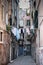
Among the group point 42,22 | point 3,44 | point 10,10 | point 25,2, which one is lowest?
point 3,44

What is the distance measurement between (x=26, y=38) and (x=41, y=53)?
36034mm

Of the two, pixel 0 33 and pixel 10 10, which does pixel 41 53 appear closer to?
pixel 0 33

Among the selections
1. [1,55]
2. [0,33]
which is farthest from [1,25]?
[1,55]

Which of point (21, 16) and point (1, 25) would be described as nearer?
point (1, 25)

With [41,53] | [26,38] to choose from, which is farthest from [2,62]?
[26,38]

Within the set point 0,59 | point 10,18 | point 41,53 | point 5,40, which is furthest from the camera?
point 10,18

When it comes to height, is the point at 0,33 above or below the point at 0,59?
above

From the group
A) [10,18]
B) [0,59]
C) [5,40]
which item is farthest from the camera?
[10,18]

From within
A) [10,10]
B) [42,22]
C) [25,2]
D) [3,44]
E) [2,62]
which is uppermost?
[25,2]

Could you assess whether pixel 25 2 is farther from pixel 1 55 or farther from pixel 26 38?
pixel 1 55

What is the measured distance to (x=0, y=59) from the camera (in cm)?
2247

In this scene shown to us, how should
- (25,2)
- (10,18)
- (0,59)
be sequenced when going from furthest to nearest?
(25,2) → (10,18) → (0,59)

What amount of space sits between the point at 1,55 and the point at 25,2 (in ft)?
105

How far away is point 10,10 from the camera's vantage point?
1182 inches
